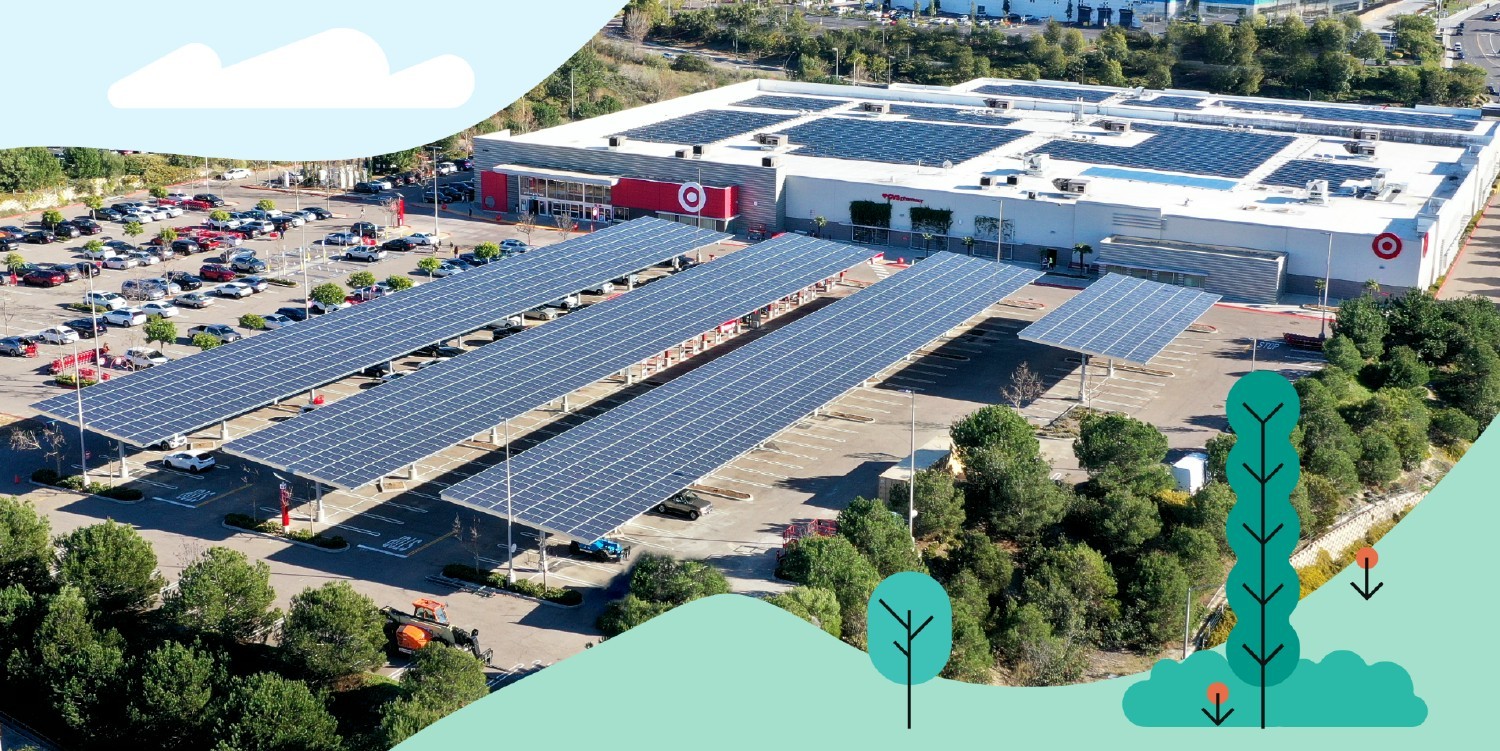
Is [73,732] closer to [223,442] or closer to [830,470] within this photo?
[223,442]

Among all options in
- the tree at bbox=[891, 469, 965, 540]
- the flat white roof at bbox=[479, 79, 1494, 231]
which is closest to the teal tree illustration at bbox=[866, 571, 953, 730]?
the tree at bbox=[891, 469, 965, 540]

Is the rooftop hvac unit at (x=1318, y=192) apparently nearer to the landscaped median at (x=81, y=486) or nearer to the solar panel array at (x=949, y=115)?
the solar panel array at (x=949, y=115)

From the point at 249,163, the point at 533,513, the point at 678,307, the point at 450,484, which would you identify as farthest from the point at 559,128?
the point at 533,513

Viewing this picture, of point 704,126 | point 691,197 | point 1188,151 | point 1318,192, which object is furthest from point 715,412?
point 1188,151

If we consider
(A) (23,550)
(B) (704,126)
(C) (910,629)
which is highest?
(B) (704,126)

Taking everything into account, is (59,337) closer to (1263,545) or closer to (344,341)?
(344,341)
